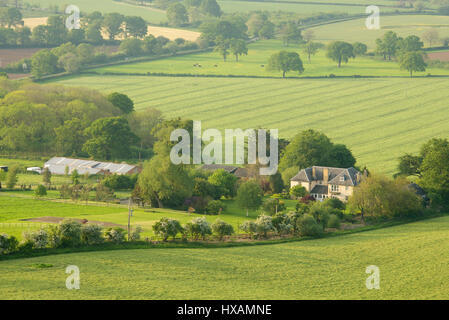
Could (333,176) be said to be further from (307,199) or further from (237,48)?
(237,48)

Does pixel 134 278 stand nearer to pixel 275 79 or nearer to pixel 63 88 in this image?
pixel 63 88

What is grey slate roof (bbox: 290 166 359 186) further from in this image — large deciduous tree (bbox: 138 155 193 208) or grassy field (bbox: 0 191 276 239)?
large deciduous tree (bbox: 138 155 193 208)

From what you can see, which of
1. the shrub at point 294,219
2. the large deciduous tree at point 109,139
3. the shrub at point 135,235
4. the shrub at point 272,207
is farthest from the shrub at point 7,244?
the large deciduous tree at point 109,139

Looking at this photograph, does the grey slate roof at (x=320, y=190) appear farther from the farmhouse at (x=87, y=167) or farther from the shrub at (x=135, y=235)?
the shrub at (x=135, y=235)

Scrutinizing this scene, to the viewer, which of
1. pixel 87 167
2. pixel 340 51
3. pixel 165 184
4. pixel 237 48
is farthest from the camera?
pixel 237 48

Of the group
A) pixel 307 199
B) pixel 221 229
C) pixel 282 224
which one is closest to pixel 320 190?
pixel 307 199
